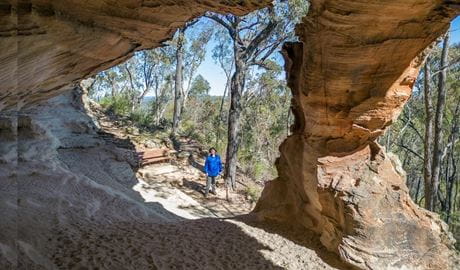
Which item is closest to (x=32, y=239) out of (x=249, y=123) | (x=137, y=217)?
(x=137, y=217)

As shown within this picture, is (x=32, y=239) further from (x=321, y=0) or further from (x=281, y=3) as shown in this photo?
(x=281, y=3)

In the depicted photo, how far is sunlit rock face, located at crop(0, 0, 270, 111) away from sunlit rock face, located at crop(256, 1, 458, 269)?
1.37 meters

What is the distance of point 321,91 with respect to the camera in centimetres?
522

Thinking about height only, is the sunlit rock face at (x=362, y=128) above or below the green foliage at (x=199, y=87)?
below

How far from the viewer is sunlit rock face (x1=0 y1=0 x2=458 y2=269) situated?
368cm

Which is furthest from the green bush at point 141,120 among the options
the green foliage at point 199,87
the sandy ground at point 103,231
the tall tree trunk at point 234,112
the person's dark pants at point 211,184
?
the green foliage at point 199,87

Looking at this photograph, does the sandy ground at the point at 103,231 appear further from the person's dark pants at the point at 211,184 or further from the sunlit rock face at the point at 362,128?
the person's dark pants at the point at 211,184

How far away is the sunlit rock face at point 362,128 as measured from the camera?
4246mm

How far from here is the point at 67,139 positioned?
1102cm

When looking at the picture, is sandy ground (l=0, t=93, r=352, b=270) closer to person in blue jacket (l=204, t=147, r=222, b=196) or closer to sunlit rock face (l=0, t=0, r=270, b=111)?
person in blue jacket (l=204, t=147, r=222, b=196)

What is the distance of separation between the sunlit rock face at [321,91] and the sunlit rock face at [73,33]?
13mm

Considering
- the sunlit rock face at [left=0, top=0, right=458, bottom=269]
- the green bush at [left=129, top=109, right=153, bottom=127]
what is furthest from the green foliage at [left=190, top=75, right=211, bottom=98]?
the sunlit rock face at [left=0, top=0, right=458, bottom=269]

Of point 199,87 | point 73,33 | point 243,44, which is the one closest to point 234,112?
point 243,44

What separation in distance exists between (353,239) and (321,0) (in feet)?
10.8
